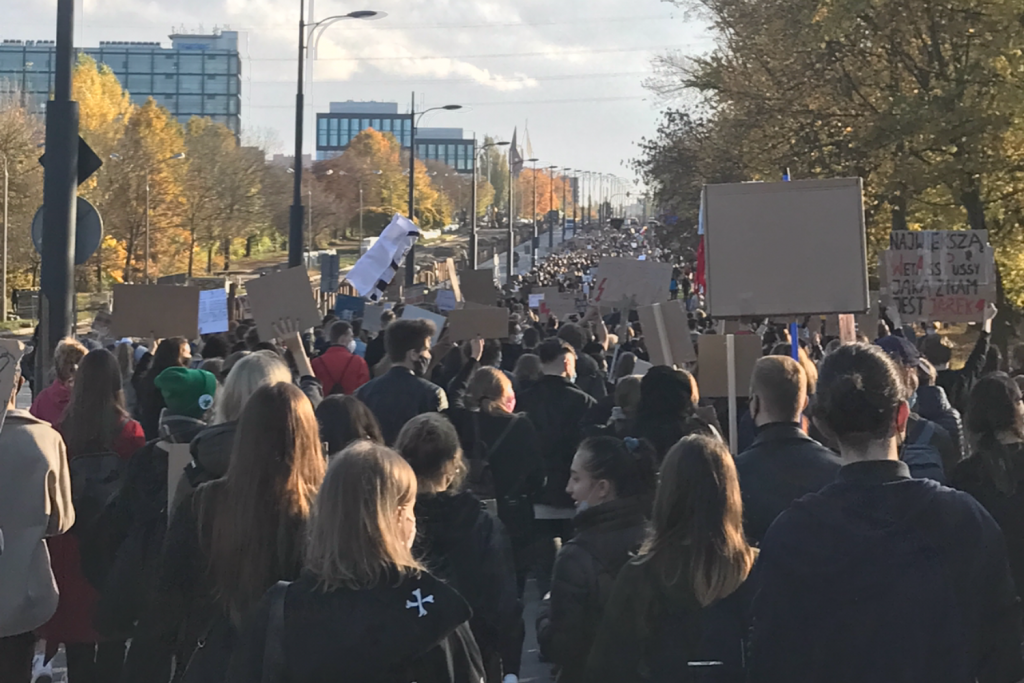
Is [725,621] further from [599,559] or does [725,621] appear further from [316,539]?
[316,539]

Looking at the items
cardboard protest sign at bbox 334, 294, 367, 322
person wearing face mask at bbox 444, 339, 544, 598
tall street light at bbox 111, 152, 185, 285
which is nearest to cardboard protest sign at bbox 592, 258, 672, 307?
cardboard protest sign at bbox 334, 294, 367, 322

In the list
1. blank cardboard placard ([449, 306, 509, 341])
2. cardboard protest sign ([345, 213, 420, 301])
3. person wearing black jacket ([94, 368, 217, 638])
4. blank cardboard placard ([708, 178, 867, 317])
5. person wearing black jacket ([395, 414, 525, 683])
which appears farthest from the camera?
cardboard protest sign ([345, 213, 420, 301])

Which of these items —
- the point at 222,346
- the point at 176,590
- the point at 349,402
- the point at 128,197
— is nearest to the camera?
the point at 176,590

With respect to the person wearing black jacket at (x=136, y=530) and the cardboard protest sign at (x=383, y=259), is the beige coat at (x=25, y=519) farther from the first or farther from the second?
the cardboard protest sign at (x=383, y=259)

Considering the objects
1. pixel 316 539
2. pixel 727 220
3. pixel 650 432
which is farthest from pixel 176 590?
pixel 727 220

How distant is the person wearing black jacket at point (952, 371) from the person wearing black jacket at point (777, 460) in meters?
3.86

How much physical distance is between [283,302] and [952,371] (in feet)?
15.2

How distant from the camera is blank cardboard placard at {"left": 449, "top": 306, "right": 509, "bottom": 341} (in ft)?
37.2

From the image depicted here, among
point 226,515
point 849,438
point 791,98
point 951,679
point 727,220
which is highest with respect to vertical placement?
point 791,98

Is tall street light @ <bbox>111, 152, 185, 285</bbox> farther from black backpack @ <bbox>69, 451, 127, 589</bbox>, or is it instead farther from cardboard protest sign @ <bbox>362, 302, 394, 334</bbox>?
black backpack @ <bbox>69, 451, 127, 589</bbox>

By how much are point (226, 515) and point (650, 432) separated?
2540 mm

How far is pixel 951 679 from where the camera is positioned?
3219 mm

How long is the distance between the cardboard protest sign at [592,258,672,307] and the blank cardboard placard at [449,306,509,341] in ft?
12.7

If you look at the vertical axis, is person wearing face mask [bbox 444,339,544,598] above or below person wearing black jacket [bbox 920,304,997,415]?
below
